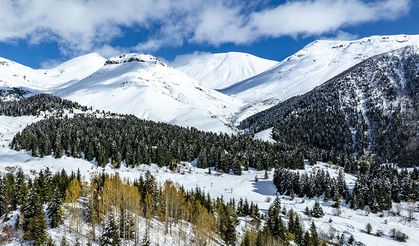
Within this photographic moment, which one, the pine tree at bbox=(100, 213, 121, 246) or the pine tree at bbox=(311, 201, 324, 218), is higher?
the pine tree at bbox=(100, 213, 121, 246)

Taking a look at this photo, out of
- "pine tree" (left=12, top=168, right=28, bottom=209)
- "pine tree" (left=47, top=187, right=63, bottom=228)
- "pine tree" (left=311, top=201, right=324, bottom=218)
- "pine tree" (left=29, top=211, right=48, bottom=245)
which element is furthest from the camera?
"pine tree" (left=311, top=201, right=324, bottom=218)

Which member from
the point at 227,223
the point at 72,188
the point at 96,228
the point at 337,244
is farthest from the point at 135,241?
the point at 337,244

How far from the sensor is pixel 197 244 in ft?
419

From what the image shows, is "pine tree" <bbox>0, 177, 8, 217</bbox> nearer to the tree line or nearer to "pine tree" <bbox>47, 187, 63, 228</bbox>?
the tree line

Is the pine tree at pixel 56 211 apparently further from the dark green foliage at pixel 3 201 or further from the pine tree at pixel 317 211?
the pine tree at pixel 317 211

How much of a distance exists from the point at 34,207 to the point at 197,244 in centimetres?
4514

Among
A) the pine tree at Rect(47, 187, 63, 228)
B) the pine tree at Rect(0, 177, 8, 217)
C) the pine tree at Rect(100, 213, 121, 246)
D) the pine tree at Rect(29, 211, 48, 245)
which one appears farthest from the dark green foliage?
the pine tree at Rect(100, 213, 121, 246)

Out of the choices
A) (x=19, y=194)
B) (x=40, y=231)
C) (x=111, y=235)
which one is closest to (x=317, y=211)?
(x=111, y=235)

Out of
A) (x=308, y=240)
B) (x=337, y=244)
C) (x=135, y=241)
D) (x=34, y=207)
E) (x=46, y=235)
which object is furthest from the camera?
(x=337, y=244)

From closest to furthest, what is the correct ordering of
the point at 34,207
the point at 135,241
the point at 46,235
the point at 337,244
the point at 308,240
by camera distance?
the point at 46,235 < the point at 34,207 < the point at 135,241 < the point at 308,240 < the point at 337,244

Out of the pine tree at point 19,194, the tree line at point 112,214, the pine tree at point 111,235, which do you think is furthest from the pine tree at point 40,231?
the pine tree at point 19,194

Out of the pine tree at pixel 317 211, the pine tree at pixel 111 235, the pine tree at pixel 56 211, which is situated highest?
the pine tree at pixel 56 211

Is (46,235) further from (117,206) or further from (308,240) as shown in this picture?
(308,240)

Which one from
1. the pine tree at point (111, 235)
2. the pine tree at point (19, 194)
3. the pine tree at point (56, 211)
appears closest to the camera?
the pine tree at point (111, 235)
